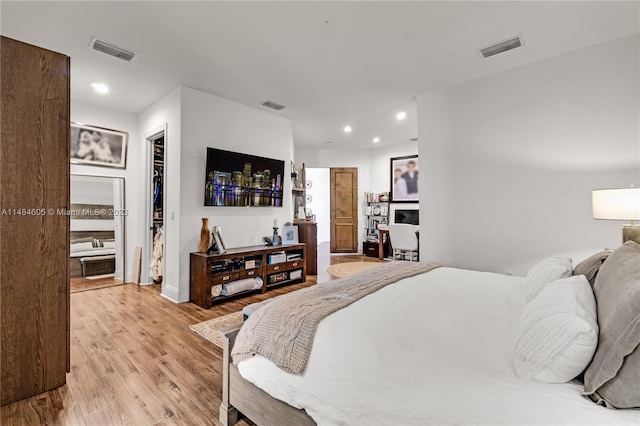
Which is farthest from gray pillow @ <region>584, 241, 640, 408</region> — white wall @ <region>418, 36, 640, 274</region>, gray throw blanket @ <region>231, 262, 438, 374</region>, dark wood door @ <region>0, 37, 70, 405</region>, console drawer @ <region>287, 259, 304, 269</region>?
console drawer @ <region>287, 259, 304, 269</region>

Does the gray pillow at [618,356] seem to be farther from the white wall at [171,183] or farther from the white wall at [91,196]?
the white wall at [91,196]

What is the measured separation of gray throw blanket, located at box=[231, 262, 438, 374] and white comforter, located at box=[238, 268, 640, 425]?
0.04 metres

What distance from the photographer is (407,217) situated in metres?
6.57

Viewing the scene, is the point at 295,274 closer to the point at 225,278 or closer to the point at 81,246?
the point at 225,278

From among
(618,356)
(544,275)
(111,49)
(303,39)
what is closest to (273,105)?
Result: (303,39)

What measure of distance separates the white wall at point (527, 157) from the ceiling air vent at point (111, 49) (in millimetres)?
3404

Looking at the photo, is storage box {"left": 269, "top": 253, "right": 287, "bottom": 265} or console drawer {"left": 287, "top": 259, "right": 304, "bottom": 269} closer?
storage box {"left": 269, "top": 253, "right": 287, "bottom": 265}

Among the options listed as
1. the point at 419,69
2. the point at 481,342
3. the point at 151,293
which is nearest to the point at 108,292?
the point at 151,293

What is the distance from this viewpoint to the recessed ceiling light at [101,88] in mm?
3479

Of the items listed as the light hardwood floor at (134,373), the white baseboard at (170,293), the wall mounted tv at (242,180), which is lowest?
the light hardwood floor at (134,373)

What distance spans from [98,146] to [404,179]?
19.3ft

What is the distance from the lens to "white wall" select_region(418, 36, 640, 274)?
261 centimetres

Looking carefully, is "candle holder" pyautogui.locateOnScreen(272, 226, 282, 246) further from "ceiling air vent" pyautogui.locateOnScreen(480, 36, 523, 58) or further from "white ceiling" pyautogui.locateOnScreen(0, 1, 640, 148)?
"ceiling air vent" pyautogui.locateOnScreen(480, 36, 523, 58)

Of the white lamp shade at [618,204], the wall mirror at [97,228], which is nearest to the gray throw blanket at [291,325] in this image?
the white lamp shade at [618,204]
